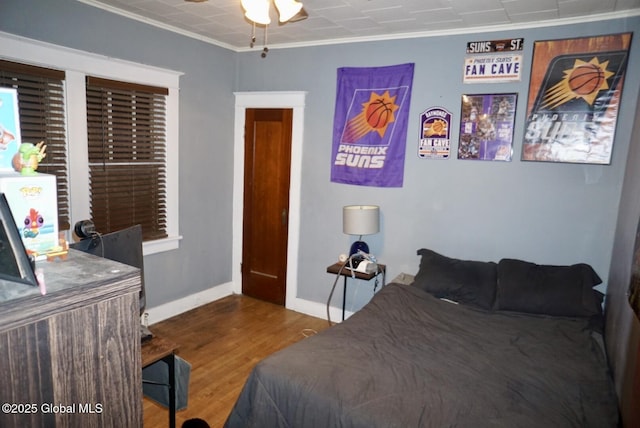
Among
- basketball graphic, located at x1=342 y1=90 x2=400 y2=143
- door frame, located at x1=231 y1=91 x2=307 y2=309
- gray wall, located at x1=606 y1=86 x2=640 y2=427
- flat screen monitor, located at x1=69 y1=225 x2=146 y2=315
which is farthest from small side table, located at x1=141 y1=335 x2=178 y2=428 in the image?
basketball graphic, located at x1=342 y1=90 x2=400 y2=143

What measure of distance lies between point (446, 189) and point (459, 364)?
1.69m

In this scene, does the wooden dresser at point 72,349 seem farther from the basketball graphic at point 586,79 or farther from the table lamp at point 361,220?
the basketball graphic at point 586,79

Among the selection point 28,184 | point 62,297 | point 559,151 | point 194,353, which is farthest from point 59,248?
point 559,151

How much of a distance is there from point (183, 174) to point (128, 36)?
125 cm

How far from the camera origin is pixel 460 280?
118 inches

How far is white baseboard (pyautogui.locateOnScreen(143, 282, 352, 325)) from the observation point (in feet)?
12.5

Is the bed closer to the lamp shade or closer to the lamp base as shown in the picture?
the lamp shade

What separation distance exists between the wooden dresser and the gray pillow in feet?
8.30

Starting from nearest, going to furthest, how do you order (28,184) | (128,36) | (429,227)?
(28,184), (128,36), (429,227)

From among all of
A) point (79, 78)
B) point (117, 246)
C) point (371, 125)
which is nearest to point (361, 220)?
point (371, 125)

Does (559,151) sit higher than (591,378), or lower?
higher

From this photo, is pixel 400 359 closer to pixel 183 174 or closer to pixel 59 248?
pixel 59 248

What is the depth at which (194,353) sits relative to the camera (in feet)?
10.8

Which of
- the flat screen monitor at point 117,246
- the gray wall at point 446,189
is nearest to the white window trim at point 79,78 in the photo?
the gray wall at point 446,189
